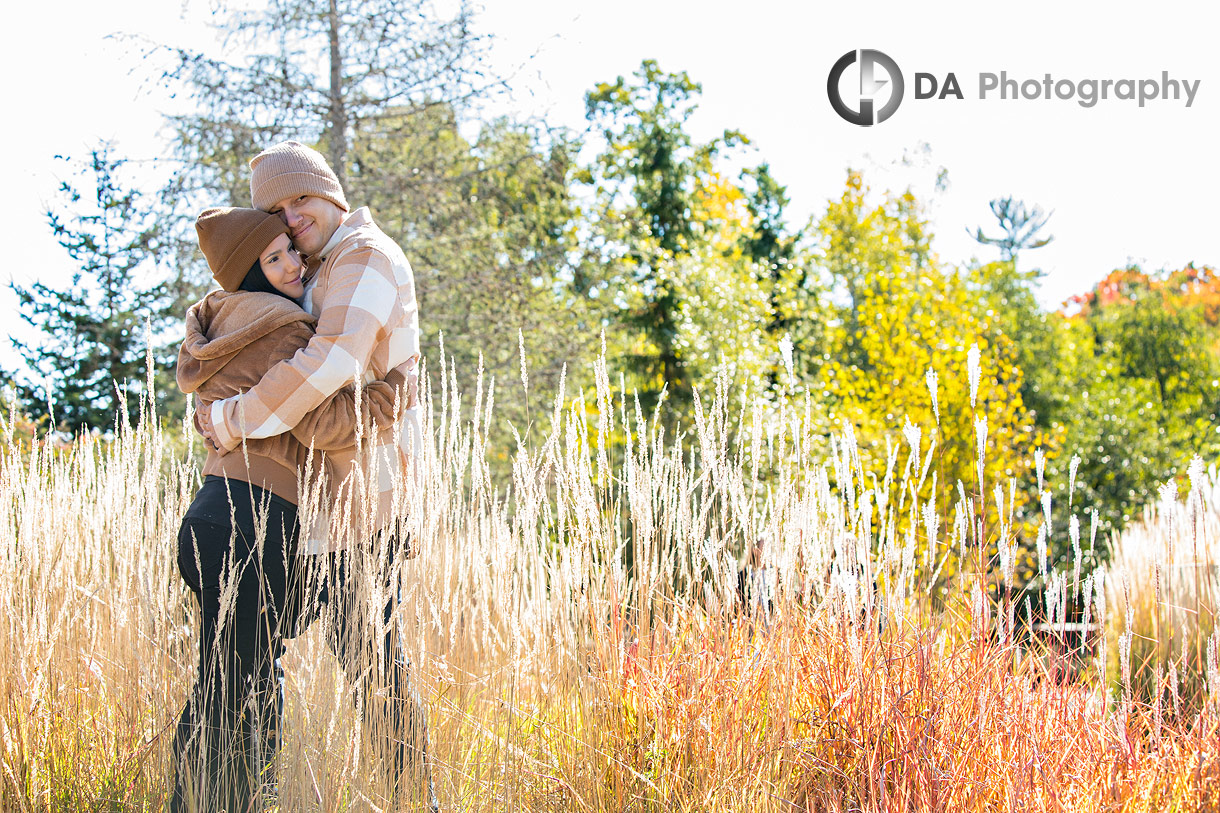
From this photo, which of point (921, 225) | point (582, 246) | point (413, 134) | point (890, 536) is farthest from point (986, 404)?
point (921, 225)

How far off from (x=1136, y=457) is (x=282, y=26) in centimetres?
961

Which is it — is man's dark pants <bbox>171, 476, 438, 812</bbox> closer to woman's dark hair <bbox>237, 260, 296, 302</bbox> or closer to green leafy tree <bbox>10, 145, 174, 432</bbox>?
woman's dark hair <bbox>237, 260, 296, 302</bbox>

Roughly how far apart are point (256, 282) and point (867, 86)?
618 cm

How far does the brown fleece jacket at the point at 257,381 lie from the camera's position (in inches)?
73.0

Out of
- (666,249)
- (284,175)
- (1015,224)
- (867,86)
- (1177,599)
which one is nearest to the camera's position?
(284,175)

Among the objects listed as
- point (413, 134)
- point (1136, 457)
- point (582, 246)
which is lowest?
point (1136, 457)

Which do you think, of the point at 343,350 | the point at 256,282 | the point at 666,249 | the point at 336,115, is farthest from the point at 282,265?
the point at 666,249

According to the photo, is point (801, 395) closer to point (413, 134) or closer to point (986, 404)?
point (986, 404)

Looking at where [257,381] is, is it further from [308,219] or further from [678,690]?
[678,690]

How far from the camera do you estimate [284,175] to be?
1946 millimetres

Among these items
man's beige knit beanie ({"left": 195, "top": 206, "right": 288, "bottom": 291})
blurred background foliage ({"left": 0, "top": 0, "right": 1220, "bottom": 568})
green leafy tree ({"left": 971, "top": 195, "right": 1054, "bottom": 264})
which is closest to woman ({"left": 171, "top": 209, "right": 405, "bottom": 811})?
man's beige knit beanie ({"left": 195, "top": 206, "right": 288, "bottom": 291})

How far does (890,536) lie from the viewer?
1.90m

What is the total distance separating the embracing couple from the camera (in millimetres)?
1750

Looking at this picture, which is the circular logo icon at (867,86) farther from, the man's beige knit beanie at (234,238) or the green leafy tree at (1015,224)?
the green leafy tree at (1015,224)
